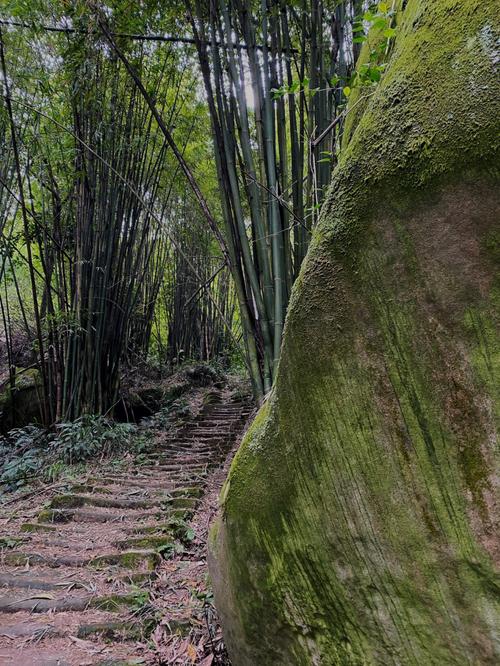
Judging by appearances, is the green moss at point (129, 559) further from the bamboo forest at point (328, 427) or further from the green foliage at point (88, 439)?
the green foliage at point (88, 439)

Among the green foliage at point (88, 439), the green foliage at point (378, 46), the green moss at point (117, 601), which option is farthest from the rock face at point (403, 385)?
the green foliage at point (88, 439)

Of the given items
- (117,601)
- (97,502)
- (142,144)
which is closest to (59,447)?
(97,502)

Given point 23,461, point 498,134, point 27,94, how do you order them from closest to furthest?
point 498,134 → point 23,461 → point 27,94

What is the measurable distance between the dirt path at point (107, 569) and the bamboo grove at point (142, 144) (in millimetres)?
977

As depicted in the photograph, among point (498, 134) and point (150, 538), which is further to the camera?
point (150, 538)

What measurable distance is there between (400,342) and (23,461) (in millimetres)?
3814

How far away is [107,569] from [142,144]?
378 centimetres

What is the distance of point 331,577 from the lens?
0.94 meters

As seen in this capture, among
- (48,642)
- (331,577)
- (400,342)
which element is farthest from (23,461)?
(400,342)

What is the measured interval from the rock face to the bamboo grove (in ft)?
3.64

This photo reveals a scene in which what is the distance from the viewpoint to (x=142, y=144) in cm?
441

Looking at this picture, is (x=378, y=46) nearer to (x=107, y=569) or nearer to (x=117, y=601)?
(x=117, y=601)

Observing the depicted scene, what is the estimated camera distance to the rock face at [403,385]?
72 centimetres

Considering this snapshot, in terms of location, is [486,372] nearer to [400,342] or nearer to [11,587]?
[400,342]
